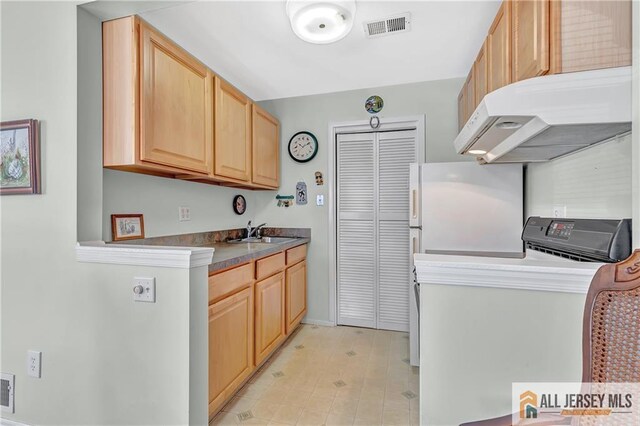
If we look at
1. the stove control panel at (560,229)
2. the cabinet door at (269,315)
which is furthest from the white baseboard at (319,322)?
the stove control panel at (560,229)

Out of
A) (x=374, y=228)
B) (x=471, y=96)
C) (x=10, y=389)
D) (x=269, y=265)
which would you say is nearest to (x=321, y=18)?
(x=471, y=96)

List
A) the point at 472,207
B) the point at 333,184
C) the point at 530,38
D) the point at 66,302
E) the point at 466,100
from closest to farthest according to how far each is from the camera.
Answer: the point at 530,38, the point at 66,302, the point at 472,207, the point at 466,100, the point at 333,184

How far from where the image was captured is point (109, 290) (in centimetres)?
144

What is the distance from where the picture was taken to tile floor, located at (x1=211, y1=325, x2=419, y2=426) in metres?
1.80

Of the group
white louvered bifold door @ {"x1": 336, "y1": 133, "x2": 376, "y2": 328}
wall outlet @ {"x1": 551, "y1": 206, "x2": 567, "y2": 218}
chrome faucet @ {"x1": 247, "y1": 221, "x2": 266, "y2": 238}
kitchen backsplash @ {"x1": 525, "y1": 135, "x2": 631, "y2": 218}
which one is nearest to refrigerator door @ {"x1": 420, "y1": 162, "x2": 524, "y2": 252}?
kitchen backsplash @ {"x1": 525, "y1": 135, "x2": 631, "y2": 218}

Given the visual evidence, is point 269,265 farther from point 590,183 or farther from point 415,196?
point 590,183

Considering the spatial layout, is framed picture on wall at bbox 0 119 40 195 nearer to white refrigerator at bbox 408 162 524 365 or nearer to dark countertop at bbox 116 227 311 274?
dark countertop at bbox 116 227 311 274

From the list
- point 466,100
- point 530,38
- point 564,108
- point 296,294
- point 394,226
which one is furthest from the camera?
point 394,226

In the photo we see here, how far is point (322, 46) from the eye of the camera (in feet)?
7.48

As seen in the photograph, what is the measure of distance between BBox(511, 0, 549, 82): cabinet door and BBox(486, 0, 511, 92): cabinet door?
5 cm

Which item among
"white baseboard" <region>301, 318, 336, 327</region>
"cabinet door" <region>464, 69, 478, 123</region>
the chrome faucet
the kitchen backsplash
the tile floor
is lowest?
the tile floor

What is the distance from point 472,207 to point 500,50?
1.01 metres

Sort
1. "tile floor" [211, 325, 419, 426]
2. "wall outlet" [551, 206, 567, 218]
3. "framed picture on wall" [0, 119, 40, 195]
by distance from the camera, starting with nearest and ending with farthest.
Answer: "framed picture on wall" [0, 119, 40, 195] < "wall outlet" [551, 206, 567, 218] < "tile floor" [211, 325, 419, 426]

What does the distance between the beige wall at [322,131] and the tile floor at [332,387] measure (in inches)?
27.0
